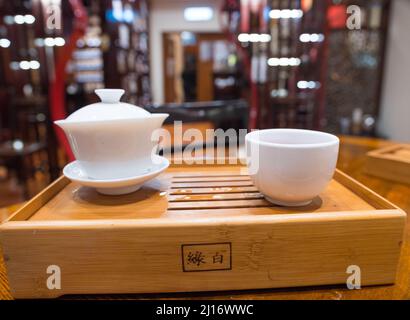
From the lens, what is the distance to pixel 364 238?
463mm

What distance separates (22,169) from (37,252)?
229 centimetres

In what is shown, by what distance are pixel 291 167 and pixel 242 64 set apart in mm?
4267

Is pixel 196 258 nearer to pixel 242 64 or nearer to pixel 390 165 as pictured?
pixel 390 165

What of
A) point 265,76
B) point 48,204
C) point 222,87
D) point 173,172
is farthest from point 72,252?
point 222,87

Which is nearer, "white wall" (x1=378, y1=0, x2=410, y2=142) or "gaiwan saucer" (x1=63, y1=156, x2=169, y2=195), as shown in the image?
"gaiwan saucer" (x1=63, y1=156, x2=169, y2=195)

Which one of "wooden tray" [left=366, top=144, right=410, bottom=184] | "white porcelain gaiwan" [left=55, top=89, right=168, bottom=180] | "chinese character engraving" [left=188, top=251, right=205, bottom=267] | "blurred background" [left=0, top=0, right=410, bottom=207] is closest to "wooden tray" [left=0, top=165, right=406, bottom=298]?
"chinese character engraving" [left=188, top=251, right=205, bottom=267]

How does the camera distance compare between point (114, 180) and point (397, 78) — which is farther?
point (397, 78)

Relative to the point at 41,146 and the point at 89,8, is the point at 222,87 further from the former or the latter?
the point at 41,146

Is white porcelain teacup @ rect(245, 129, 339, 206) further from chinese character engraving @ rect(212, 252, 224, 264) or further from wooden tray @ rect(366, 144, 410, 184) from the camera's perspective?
wooden tray @ rect(366, 144, 410, 184)

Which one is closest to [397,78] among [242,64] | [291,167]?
[242,64]

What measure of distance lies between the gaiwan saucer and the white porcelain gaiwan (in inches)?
0.7

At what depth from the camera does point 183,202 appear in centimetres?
57

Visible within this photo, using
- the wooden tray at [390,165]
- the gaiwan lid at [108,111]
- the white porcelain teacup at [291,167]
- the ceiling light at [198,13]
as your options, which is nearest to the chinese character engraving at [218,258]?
the white porcelain teacup at [291,167]

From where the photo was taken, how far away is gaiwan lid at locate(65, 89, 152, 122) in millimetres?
527
